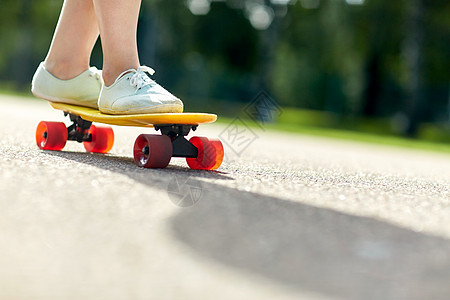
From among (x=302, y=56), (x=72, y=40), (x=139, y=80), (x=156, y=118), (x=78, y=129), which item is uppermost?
(x=72, y=40)

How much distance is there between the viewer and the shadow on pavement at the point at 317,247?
3.76 ft

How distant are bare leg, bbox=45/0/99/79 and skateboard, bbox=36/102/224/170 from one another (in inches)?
7.5

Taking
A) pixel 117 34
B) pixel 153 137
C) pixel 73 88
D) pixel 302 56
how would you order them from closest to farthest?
1. pixel 153 137
2. pixel 117 34
3. pixel 73 88
4. pixel 302 56

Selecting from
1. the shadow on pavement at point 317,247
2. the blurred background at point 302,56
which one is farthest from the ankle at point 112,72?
the blurred background at point 302,56

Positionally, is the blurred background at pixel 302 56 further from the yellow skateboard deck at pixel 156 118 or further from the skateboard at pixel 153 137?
the yellow skateboard deck at pixel 156 118

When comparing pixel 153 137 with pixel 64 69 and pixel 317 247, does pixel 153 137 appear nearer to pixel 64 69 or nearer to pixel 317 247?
pixel 64 69

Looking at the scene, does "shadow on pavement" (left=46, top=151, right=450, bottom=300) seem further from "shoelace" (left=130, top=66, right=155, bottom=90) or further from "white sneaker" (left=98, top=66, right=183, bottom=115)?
"shoelace" (left=130, top=66, right=155, bottom=90)

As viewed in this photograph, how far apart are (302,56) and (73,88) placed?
26377 mm

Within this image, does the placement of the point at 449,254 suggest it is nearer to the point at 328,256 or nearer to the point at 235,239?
the point at 328,256

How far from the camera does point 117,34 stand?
2605 mm

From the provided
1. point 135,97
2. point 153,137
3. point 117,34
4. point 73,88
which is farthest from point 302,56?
point 153,137

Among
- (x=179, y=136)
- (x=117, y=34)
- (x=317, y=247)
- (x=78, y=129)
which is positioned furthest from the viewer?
(x=78, y=129)

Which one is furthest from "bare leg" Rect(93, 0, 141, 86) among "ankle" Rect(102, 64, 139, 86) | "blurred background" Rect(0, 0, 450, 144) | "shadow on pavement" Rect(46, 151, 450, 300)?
"blurred background" Rect(0, 0, 450, 144)

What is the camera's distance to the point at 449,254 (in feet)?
4.46
